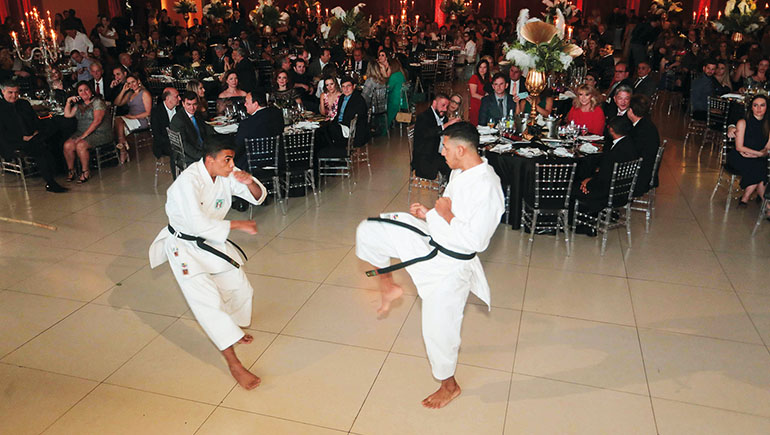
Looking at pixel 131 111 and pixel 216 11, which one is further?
pixel 216 11

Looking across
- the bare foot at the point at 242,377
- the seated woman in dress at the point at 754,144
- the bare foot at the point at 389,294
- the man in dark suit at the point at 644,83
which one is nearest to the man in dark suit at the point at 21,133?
the bare foot at the point at 242,377

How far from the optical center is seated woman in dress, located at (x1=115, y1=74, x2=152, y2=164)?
796 centimetres

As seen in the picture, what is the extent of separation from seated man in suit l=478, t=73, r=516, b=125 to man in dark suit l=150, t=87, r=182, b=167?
347 centimetres

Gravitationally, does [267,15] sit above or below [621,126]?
above

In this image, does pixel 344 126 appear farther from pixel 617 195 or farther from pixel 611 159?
pixel 617 195

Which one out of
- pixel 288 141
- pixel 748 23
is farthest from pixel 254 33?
pixel 748 23

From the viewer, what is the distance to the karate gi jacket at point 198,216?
326 centimetres

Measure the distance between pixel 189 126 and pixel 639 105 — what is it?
→ 444cm

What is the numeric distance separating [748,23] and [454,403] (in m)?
11.6

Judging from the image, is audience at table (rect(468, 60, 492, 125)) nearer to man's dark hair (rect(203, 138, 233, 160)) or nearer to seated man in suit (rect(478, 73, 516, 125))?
seated man in suit (rect(478, 73, 516, 125))

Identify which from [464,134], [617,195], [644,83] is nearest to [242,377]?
[464,134]

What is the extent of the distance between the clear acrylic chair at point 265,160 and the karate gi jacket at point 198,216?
7.91ft

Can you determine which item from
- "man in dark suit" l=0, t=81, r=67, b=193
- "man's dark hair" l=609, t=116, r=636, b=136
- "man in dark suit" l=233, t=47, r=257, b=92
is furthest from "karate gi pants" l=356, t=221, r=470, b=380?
"man in dark suit" l=233, t=47, r=257, b=92

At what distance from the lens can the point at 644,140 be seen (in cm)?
550
